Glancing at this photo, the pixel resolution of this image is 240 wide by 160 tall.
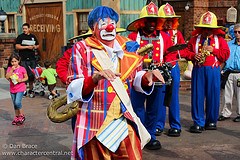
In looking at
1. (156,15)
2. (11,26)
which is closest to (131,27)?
(156,15)

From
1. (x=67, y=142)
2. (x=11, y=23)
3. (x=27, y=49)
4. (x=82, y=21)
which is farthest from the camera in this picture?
(x=11, y=23)

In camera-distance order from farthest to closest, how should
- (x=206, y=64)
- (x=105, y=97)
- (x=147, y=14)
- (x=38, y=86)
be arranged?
(x=38, y=86), (x=206, y=64), (x=147, y=14), (x=105, y=97)

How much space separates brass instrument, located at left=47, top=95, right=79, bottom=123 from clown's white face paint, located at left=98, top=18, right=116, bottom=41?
620 millimetres

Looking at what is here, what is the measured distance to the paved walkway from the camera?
5.68 meters

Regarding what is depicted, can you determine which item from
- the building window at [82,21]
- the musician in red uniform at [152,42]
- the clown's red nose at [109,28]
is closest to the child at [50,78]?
the musician in red uniform at [152,42]

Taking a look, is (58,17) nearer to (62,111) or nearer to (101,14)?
(62,111)

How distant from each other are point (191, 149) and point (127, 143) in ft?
8.77

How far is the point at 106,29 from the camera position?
344 centimetres

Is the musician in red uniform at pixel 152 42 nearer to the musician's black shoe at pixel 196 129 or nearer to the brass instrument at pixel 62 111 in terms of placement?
the musician's black shoe at pixel 196 129

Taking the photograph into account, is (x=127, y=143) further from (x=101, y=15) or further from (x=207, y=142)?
(x=207, y=142)

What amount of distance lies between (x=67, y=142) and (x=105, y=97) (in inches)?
124

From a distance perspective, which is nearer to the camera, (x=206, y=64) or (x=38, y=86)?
(x=206, y=64)

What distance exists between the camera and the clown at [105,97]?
3391 mm

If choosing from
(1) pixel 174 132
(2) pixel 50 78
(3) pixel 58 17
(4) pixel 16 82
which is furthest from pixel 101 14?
(3) pixel 58 17
